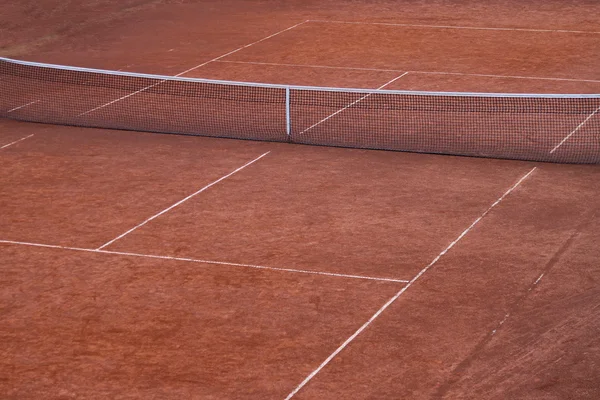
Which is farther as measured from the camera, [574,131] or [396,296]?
[574,131]

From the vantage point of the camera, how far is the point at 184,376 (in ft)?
27.1

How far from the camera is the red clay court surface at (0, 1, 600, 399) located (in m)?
8.27

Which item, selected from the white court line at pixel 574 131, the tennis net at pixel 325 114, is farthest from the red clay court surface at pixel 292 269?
the white court line at pixel 574 131

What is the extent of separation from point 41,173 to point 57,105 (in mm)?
3452

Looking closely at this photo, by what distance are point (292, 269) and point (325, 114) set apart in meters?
5.95

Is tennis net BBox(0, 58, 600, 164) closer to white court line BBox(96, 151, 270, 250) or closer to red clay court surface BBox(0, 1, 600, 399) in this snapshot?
red clay court surface BBox(0, 1, 600, 399)

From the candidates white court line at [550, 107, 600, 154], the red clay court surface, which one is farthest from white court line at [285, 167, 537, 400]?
white court line at [550, 107, 600, 154]

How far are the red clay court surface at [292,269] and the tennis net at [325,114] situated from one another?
45 cm

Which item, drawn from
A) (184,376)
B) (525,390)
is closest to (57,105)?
(184,376)

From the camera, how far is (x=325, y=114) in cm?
1599

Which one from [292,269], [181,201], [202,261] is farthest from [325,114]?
[292,269]

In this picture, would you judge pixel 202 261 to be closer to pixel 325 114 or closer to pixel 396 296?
pixel 396 296

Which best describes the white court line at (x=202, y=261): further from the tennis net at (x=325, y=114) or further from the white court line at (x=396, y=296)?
the tennis net at (x=325, y=114)

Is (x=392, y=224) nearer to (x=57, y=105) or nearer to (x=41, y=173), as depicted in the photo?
(x=41, y=173)
